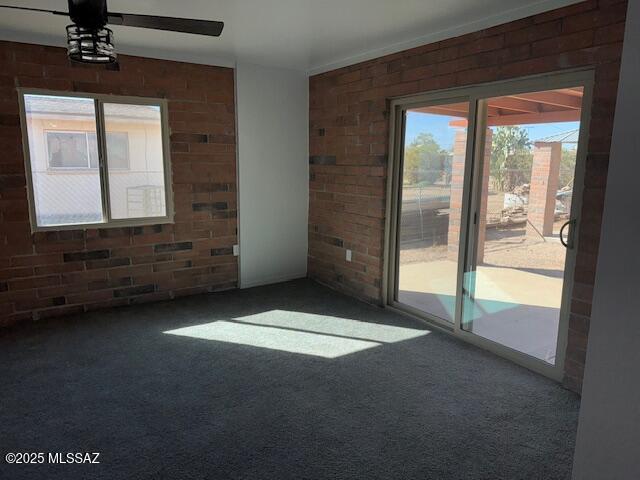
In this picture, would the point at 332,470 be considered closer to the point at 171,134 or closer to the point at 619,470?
the point at 619,470

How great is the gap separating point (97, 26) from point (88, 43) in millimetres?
91

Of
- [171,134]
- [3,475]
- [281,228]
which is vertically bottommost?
[3,475]

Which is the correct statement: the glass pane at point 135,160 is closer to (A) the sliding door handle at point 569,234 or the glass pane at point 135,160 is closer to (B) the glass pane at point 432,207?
(B) the glass pane at point 432,207

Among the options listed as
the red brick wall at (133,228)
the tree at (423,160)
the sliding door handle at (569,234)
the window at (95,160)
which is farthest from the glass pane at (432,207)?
the window at (95,160)

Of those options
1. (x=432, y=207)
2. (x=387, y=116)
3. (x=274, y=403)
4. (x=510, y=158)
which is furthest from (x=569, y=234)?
(x=274, y=403)

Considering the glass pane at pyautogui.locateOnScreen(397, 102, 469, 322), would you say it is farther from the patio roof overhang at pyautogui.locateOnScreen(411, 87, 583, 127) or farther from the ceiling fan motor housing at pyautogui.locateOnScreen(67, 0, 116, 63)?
the ceiling fan motor housing at pyautogui.locateOnScreen(67, 0, 116, 63)

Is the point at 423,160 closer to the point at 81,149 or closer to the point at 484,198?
the point at 484,198

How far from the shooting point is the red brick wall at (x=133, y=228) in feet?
12.2

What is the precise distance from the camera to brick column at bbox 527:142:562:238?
2.89 meters

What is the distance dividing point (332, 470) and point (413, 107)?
10.0ft

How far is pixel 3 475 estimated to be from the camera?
2.03 meters

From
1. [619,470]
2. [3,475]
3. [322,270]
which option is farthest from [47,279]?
[619,470]

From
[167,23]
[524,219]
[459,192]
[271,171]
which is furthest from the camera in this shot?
[271,171]

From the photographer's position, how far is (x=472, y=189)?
3.42 metres
